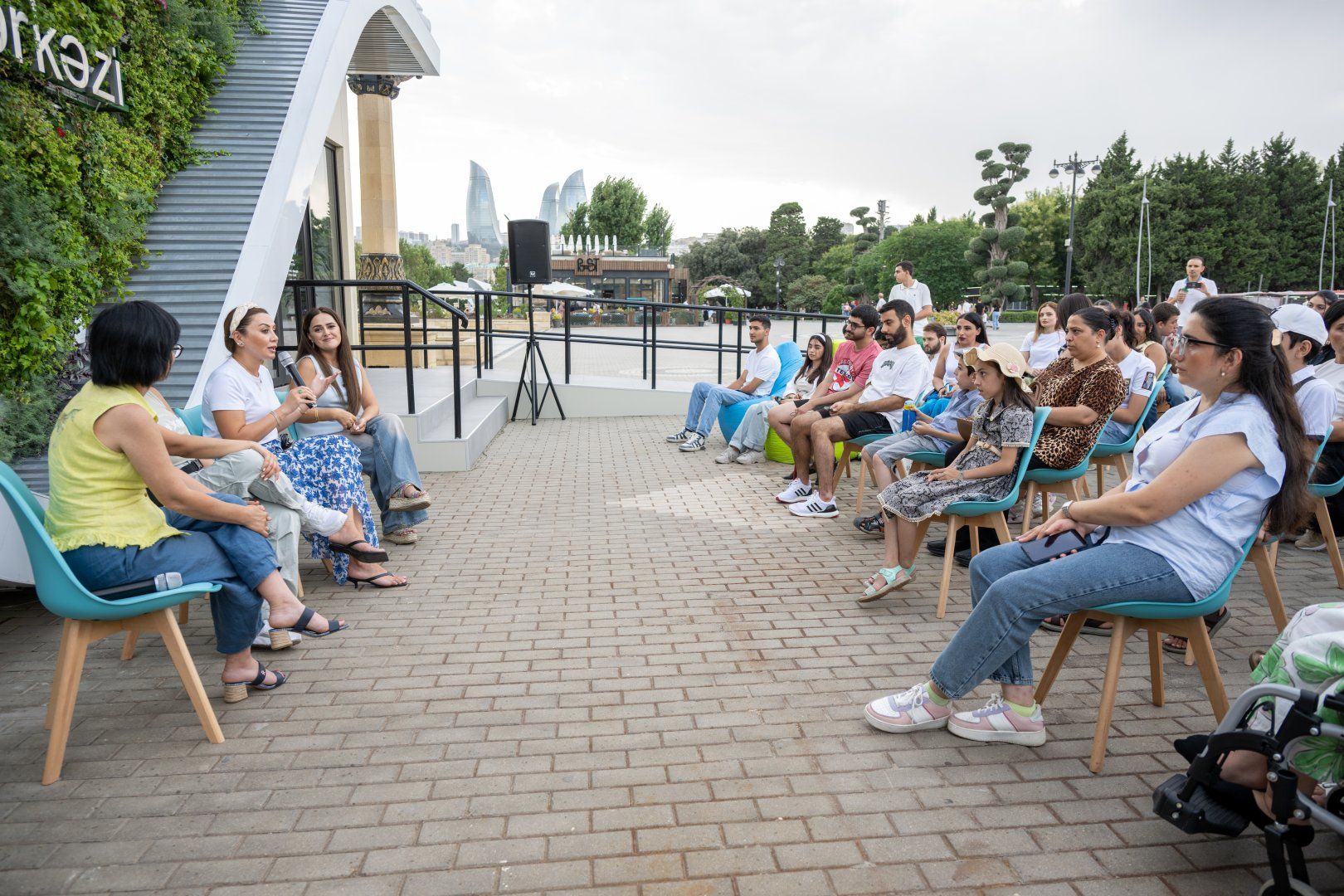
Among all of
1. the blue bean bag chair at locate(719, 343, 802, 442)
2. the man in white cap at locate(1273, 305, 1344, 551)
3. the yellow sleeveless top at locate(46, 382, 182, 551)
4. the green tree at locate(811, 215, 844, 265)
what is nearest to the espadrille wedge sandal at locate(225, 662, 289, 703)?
the yellow sleeveless top at locate(46, 382, 182, 551)

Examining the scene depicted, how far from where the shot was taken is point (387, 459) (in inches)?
214

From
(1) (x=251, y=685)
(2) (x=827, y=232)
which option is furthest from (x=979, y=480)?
(2) (x=827, y=232)

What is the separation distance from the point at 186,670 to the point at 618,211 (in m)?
67.0

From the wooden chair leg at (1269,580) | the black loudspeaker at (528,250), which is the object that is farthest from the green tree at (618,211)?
the wooden chair leg at (1269,580)

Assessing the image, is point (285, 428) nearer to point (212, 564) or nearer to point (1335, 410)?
point (212, 564)

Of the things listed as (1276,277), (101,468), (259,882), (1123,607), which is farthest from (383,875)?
(1276,277)

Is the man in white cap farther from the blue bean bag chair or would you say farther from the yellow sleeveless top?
the yellow sleeveless top

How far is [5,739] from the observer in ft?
10.1

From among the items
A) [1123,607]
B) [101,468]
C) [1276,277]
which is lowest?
[1123,607]

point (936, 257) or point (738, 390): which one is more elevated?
point (936, 257)

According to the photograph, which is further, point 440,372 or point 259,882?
point 440,372

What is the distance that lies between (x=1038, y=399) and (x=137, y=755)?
15.2ft

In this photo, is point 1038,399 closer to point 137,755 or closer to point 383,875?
point 383,875

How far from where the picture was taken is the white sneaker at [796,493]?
21.8 ft
